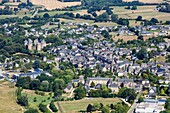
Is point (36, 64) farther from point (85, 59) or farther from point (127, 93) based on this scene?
point (127, 93)

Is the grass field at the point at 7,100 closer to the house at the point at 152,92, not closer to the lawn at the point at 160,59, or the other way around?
the house at the point at 152,92

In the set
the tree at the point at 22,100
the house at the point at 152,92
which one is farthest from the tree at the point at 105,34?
the tree at the point at 22,100

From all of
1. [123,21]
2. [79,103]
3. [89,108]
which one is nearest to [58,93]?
[79,103]

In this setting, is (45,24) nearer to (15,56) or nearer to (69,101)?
(15,56)

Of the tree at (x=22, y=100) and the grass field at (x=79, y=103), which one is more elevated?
the tree at (x=22, y=100)

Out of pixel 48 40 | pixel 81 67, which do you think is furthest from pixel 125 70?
pixel 48 40

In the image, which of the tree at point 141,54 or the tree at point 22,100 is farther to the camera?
the tree at point 141,54

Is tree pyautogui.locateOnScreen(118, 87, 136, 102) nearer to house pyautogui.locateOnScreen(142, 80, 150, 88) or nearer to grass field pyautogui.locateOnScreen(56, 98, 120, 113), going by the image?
grass field pyautogui.locateOnScreen(56, 98, 120, 113)
